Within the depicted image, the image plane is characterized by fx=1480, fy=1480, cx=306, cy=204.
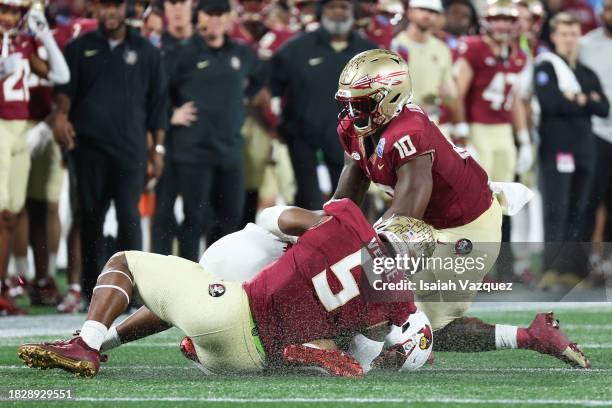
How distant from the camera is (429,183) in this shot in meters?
6.40

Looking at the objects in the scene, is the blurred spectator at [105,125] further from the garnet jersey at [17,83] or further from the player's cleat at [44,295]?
the player's cleat at [44,295]

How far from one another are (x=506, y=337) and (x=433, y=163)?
0.85m

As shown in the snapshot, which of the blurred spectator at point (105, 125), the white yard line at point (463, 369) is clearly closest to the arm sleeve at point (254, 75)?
the blurred spectator at point (105, 125)

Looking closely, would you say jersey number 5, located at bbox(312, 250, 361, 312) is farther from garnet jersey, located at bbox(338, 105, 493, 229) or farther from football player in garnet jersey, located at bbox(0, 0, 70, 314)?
football player in garnet jersey, located at bbox(0, 0, 70, 314)

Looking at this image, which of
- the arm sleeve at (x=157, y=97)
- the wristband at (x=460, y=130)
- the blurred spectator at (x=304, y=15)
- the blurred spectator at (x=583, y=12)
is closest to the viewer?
the arm sleeve at (x=157, y=97)

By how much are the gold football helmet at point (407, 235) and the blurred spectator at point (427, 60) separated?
4979 mm

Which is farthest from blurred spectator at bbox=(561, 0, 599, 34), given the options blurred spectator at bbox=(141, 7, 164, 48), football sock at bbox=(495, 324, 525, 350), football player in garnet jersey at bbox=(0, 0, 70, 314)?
football sock at bbox=(495, 324, 525, 350)

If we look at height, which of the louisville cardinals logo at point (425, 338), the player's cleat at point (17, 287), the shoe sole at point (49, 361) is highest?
the shoe sole at point (49, 361)

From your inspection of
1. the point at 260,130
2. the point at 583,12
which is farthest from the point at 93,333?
the point at 583,12

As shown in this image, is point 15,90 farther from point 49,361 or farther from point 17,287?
point 49,361

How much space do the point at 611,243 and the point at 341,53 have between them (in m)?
3.08

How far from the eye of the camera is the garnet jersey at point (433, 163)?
21.2 ft

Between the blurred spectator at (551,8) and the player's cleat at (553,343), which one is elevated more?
the player's cleat at (553,343)

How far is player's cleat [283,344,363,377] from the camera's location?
593 cm
